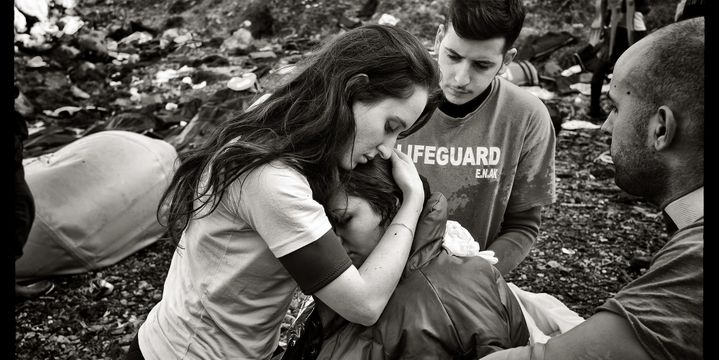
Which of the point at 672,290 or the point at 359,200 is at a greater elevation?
the point at 672,290

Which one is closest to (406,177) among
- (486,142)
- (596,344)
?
(486,142)

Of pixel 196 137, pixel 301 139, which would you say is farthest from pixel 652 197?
pixel 196 137

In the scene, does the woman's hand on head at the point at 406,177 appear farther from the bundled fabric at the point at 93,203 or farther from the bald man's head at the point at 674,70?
the bundled fabric at the point at 93,203

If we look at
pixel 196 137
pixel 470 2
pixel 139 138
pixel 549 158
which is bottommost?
pixel 196 137

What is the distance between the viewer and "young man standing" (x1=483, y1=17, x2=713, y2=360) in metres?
1.21

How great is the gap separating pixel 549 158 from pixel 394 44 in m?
0.98

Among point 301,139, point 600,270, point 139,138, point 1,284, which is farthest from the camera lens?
point 139,138

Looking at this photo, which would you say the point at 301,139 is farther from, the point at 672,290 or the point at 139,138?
the point at 139,138

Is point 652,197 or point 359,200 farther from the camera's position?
point 359,200

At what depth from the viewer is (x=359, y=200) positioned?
1797mm

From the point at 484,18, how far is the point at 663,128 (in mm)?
1027

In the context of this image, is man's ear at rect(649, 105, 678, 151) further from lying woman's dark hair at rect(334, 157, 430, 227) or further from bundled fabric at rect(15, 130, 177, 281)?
bundled fabric at rect(15, 130, 177, 281)

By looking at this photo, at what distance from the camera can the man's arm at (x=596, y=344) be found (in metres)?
1.26


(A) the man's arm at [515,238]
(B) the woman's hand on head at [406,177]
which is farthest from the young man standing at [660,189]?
(A) the man's arm at [515,238]
